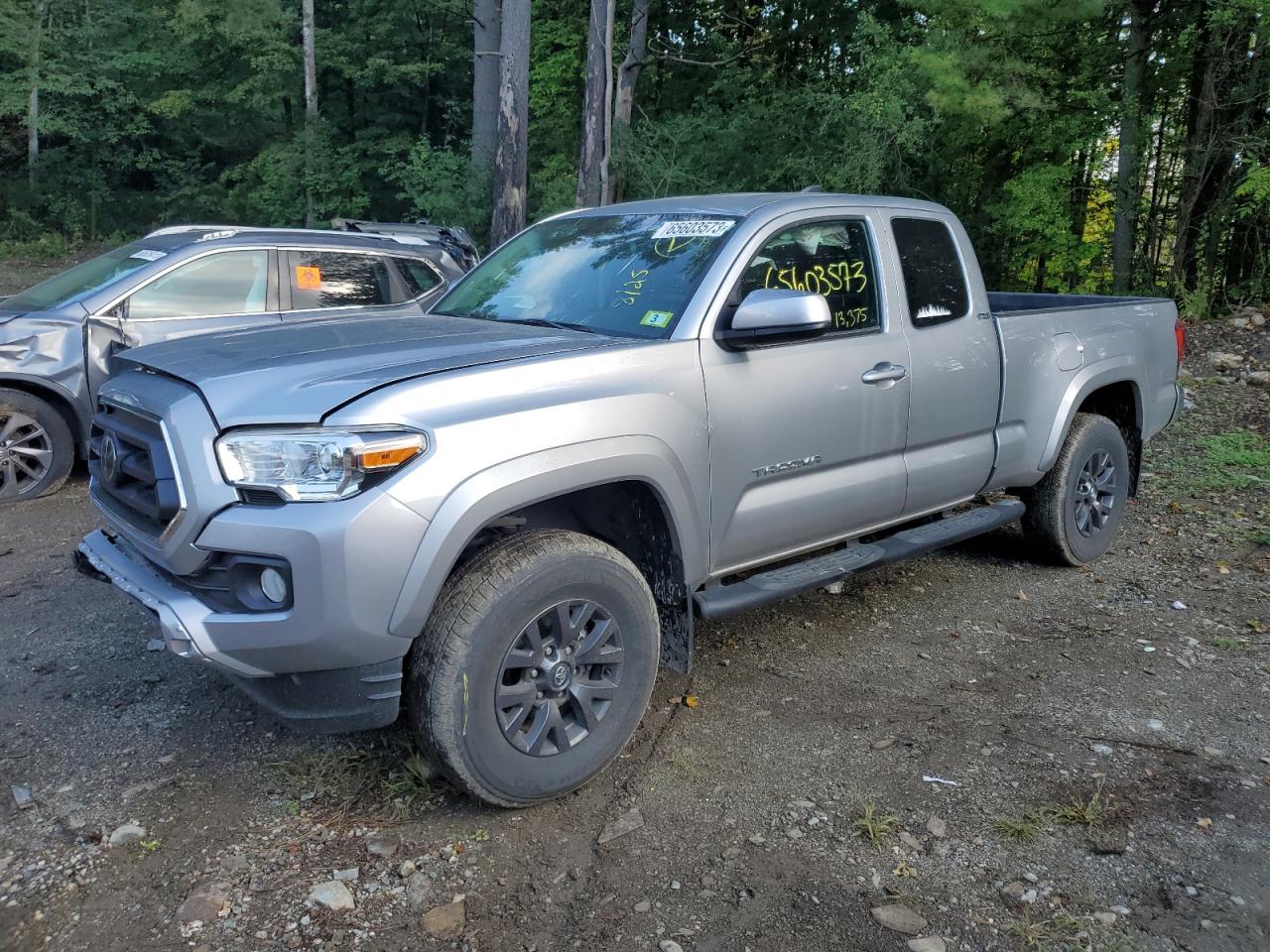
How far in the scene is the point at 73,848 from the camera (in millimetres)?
3051

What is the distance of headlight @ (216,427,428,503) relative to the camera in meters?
2.79

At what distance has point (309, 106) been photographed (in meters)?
27.5

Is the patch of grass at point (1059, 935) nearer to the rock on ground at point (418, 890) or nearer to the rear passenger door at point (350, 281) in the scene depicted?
the rock on ground at point (418, 890)

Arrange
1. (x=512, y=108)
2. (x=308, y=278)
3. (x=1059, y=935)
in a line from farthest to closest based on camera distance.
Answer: (x=512, y=108) → (x=308, y=278) → (x=1059, y=935)

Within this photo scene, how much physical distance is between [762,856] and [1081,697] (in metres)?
1.81

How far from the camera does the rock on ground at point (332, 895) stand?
2824mm

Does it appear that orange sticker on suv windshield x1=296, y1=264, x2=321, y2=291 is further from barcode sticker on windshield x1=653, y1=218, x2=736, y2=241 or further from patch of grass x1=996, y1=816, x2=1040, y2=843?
patch of grass x1=996, y1=816, x2=1040, y2=843

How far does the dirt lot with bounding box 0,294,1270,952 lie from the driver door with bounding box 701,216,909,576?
738 millimetres

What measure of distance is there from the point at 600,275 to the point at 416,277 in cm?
415

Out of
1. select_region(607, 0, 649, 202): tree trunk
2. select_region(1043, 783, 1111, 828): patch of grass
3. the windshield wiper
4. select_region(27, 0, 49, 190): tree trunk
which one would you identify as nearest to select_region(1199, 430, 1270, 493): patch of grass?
select_region(1043, 783, 1111, 828): patch of grass

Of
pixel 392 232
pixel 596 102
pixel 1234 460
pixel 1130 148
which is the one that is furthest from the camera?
pixel 596 102

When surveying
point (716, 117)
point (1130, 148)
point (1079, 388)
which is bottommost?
point (1079, 388)

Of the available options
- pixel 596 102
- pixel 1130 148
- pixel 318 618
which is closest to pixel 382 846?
pixel 318 618

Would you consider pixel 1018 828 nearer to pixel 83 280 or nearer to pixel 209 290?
pixel 209 290
